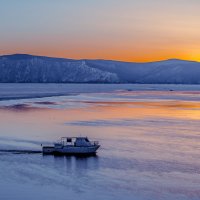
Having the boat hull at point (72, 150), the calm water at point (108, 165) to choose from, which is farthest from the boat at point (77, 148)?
the calm water at point (108, 165)

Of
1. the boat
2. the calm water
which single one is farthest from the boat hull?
the calm water

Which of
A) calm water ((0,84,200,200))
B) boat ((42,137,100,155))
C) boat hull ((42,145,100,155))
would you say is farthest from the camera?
boat ((42,137,100,155))

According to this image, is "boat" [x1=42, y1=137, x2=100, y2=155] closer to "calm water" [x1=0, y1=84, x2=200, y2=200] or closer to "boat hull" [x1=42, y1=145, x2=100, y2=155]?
"boat hull" [x1=42, y1=145, x2=100, y2=155]

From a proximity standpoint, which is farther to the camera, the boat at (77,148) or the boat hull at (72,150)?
the boat at (77,148)

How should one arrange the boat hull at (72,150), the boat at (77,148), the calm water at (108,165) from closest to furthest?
the calm water at (108,165) → the boat hull at (72,150) → the boat at (77,148)

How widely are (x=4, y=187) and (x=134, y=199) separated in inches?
219

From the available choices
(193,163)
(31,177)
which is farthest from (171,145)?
(31,177)

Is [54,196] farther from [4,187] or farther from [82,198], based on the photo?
[4,187]

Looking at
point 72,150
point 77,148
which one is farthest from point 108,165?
point 72,150

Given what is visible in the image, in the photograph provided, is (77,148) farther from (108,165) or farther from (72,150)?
(108,165)

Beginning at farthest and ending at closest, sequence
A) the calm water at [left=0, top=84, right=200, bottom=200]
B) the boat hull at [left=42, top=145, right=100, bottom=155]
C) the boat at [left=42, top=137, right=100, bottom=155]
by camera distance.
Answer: the boat at [left=42, top=137, right=100, bottom=155] → the boat hull at [left=42, top=145, right=100, bottom=155] → the calm water at [left=0, top=84, right=200, bottom=200]

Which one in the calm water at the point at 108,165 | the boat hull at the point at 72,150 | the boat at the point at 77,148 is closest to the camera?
the calm water at the point at 108,165

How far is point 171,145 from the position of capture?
30984 millimetres

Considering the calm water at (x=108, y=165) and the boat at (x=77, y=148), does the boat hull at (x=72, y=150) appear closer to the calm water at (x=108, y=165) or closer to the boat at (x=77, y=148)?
the boat at (x=77, y=148)
